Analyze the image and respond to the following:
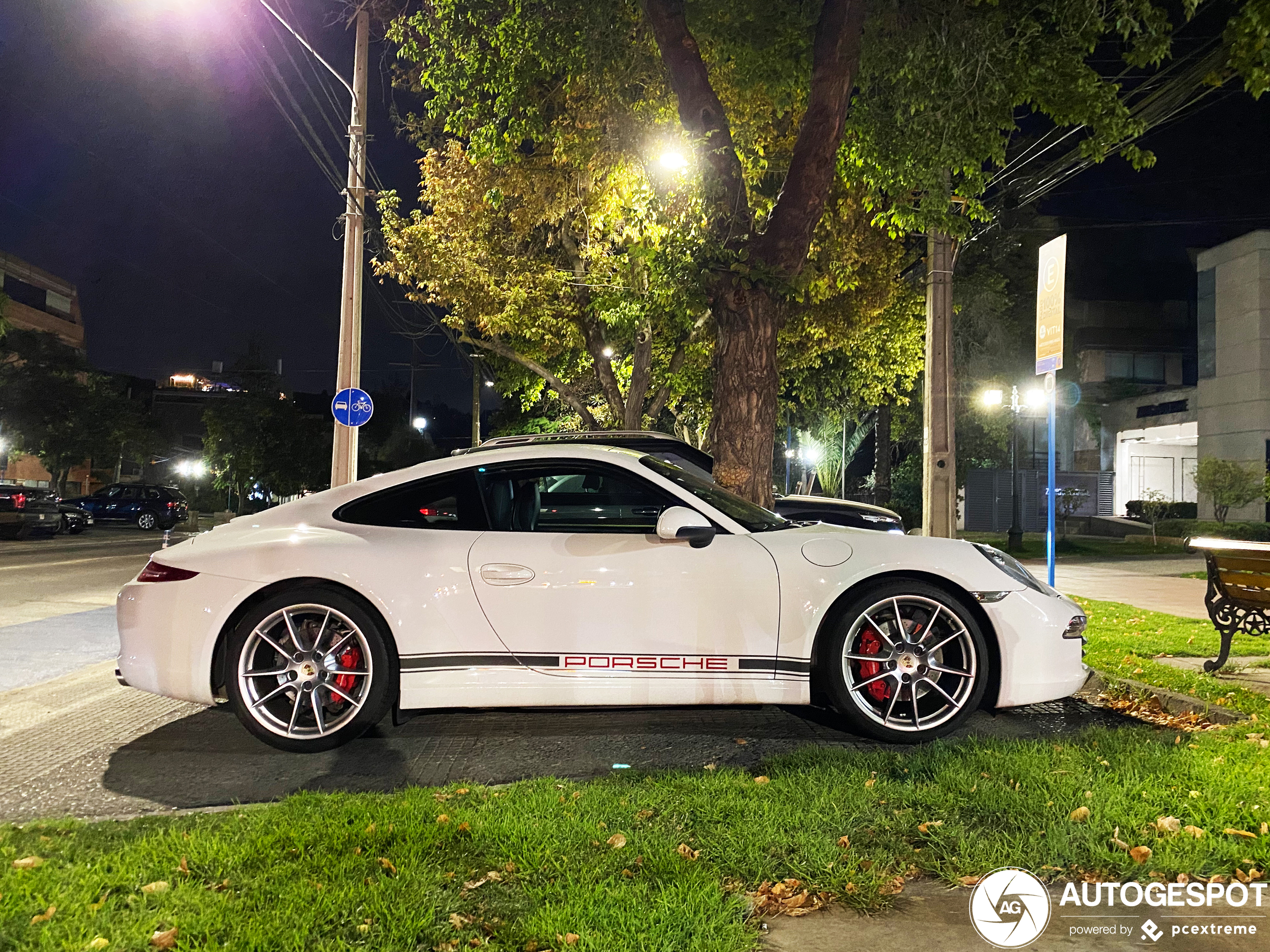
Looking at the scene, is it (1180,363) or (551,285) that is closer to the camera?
(551,285)

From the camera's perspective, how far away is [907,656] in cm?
426

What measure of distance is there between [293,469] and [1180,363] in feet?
146

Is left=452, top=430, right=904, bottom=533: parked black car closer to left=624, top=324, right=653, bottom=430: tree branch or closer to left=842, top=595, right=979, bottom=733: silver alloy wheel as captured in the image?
→ left=842, top=595, right=979, bottom=733: silver alloy wheel

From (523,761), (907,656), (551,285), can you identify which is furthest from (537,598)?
(551,285)

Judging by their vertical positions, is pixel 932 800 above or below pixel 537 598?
below

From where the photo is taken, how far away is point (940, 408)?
10.7 metres

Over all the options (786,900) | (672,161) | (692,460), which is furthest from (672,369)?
(786,900)

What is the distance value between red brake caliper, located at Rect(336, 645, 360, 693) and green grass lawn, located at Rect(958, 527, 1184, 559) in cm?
1799

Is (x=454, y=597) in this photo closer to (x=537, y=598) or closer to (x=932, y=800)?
(x=537, y=598)

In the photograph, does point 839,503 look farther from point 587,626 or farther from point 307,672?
point 307,672

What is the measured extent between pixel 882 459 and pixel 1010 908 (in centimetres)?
2635

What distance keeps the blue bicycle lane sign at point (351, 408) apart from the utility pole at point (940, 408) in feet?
27.8

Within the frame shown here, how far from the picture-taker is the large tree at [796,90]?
729 cm

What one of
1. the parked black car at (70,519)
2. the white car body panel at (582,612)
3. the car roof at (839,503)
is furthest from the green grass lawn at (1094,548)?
the parked black car at (70,519)
